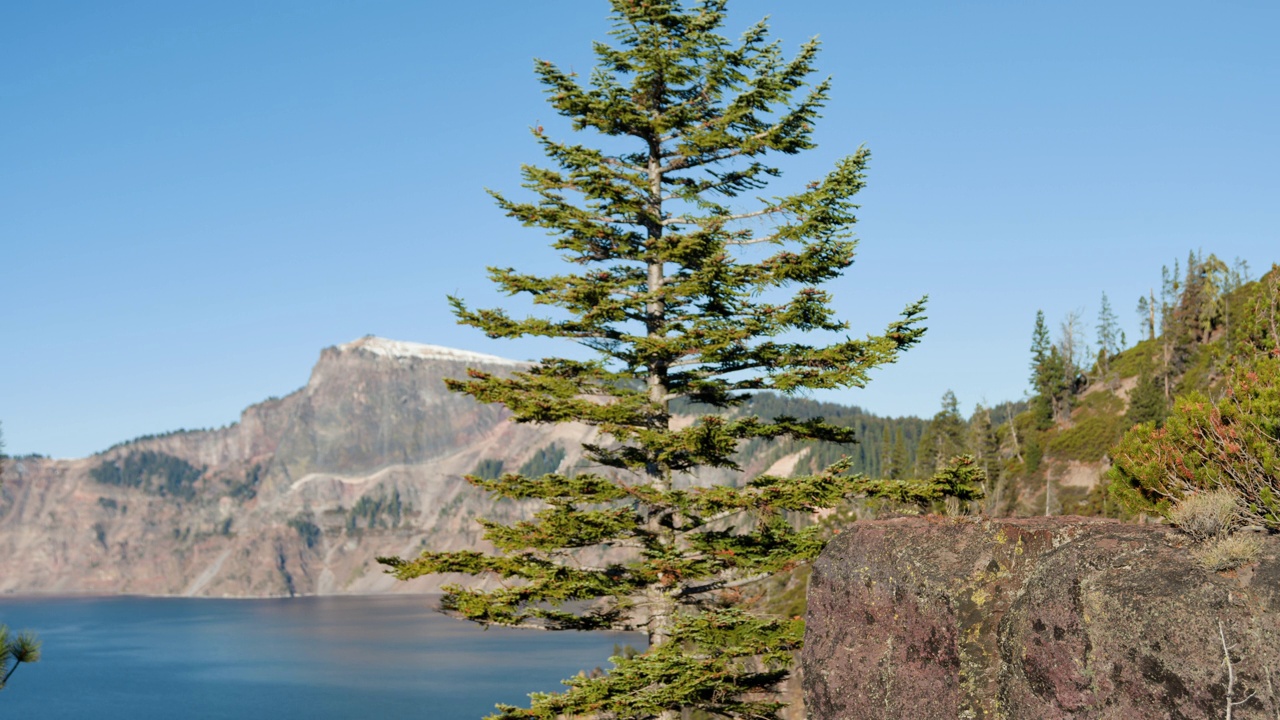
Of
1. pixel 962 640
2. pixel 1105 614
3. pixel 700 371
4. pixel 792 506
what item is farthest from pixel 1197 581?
pixel 700 371

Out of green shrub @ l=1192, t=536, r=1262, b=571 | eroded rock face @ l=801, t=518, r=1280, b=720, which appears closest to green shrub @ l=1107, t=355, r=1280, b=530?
green shrub @ l=1192, t=536, r=1262, b=571

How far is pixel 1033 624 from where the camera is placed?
1138 cm

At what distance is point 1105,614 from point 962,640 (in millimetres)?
2151

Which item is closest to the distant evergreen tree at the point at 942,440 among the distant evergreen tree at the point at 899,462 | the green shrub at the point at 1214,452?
the distant evergreen tree at the point at 899,462

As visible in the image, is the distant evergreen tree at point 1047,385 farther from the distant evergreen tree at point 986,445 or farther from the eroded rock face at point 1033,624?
the eroded rock face at point 1033,624

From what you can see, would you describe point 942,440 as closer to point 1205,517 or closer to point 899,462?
point 899,462

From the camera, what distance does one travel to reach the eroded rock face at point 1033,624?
998 cm

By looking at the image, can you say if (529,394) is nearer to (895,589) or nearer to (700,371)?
(700,371)

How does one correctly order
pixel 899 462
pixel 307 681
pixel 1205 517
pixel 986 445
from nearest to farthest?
pixel 1205 517
pixel 986 445
pixel 899 462
pixel 307 681

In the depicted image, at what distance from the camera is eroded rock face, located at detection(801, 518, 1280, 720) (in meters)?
9.98

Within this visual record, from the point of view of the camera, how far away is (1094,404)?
13350 cm

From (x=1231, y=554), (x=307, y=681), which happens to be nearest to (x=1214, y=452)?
(x=1231, y=554)

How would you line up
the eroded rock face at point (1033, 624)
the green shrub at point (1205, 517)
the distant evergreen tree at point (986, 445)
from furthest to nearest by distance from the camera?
the distant evergreen tree at point (986, 445)
the green shrub at point (1205, 517)
the eroded rock face at point (1033, 624)

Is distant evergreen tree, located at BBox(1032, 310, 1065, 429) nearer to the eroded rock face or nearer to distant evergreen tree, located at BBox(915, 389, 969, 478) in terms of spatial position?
distant evergreen tree, located at BBox(915, 389, 969, 478)
